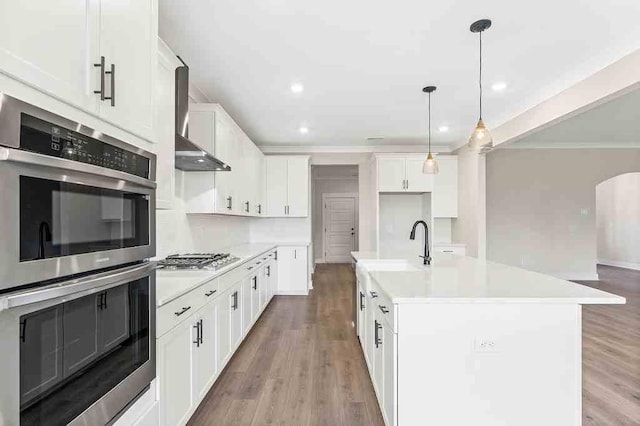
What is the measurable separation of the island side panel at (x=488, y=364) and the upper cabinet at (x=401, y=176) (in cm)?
411

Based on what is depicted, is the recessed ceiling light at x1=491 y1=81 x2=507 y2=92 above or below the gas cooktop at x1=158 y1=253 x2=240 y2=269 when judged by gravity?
above

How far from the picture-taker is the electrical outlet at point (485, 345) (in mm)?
1669

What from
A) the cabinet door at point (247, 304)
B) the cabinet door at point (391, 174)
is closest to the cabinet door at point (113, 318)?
the cabinet door at point (247, 304)

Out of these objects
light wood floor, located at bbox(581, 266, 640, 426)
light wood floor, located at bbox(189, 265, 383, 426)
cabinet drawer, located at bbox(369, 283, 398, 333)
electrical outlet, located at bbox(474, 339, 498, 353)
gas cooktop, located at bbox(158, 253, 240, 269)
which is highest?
gas cooktop, located at bbox(158, 253, 240, 269)

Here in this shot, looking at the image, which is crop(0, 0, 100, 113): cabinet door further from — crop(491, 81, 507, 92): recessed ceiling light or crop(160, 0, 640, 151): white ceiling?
crop(491, 81, 507, 92): recessed ceiling light

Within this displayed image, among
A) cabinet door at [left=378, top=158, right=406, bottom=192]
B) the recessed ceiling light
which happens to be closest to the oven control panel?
the recessed ceiling light

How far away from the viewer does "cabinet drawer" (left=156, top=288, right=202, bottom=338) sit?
1.60 m

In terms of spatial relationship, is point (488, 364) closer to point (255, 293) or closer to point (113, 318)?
point (113, 318)

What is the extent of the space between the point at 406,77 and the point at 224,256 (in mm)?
2393

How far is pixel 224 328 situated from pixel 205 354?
436mm

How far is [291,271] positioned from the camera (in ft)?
19.0

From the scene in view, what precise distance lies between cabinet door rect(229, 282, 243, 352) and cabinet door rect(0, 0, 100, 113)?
2146 millimetres

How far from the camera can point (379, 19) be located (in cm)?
232

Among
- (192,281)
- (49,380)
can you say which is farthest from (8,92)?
(192,281)
